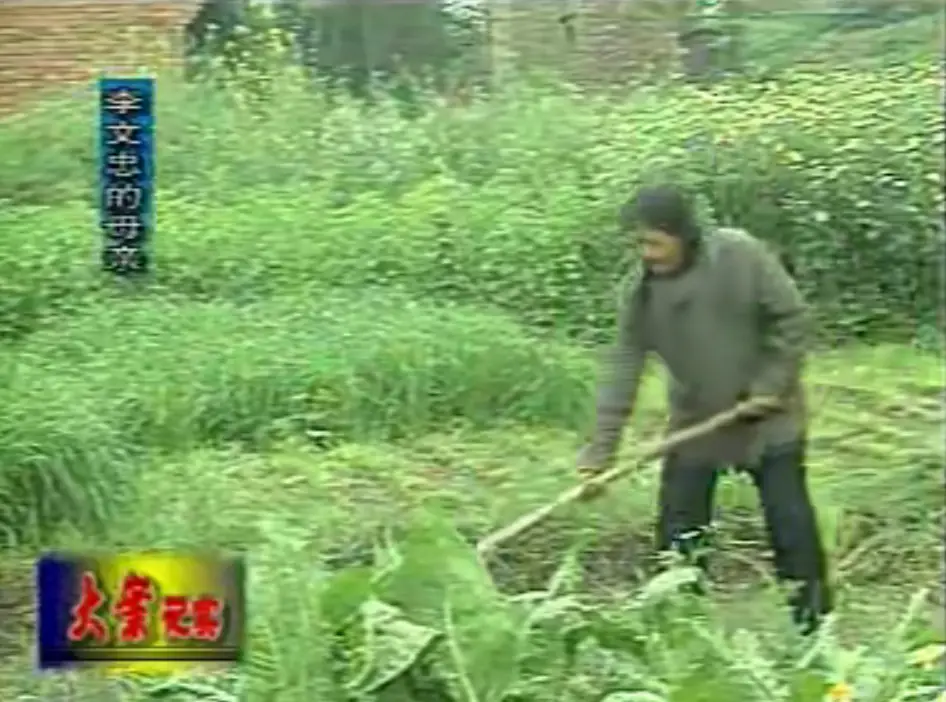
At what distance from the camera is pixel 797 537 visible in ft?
6.81

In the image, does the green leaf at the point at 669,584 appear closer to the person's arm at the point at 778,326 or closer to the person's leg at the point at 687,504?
the person's leg at the point at 687,504

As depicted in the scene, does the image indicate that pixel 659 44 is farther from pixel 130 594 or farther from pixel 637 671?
pixel 130 594

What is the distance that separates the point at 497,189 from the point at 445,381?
0.20 metres

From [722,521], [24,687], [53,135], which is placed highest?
[53,135]

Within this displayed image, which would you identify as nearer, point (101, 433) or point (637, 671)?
point (637, 671)

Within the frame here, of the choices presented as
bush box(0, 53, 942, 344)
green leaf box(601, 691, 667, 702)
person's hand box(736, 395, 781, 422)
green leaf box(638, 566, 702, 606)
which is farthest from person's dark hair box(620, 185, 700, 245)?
green leaf box(601, 691, 667, 702)

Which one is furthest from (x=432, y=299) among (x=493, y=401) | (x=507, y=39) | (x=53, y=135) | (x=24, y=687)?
(x=24, y=687)

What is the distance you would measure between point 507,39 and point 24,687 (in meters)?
0.82

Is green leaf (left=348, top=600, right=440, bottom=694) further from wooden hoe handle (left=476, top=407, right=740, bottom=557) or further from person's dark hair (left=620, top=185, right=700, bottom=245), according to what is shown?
person's dark hair (left=620, top=185, right=700, bottom=245)

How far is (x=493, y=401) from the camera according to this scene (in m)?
2.11

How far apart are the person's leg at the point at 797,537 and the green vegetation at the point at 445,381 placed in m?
0.02

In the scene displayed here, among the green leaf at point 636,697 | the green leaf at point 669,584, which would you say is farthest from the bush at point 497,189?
the green leaf at point 636,697

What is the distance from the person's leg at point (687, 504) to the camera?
6.69 ft

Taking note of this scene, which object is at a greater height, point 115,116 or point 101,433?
point 115,116
